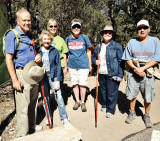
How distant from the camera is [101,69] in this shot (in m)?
3.47

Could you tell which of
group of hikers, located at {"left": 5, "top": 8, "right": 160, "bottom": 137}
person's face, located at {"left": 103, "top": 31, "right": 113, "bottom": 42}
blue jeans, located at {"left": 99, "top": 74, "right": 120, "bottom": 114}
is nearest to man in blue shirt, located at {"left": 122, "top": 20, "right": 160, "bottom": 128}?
group of hikers, located at {"left": 5, "top": 8, "right": 160, "bottom": 137}

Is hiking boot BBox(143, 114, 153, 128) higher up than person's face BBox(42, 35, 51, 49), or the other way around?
person's face BBox(42, 35, 51, 49)

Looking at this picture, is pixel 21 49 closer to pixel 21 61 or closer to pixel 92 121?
pixel 21 61

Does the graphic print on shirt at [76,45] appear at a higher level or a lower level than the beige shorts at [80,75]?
higher

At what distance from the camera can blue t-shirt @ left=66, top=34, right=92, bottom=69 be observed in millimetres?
3562

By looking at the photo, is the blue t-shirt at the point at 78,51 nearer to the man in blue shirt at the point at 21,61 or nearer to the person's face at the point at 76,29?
the person's face at the point at 76,29

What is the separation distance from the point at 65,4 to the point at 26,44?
10.2 metres

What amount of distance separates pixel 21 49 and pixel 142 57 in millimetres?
2146

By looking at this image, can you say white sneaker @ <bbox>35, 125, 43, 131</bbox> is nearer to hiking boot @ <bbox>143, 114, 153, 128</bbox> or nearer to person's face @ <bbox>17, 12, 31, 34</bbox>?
person's face @ <bbox>17, 12, 31, 34</bbox>

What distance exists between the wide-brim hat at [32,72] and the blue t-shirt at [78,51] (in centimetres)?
112

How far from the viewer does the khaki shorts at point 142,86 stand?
3039 millimetres

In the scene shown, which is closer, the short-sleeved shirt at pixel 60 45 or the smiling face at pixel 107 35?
the smiling face at pixel 107 35

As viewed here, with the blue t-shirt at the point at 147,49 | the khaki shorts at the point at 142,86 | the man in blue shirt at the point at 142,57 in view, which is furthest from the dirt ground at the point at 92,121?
the blue t-shirt at the point at 147,49

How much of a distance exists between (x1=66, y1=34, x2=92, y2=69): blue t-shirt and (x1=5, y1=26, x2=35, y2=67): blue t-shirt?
1170mm
